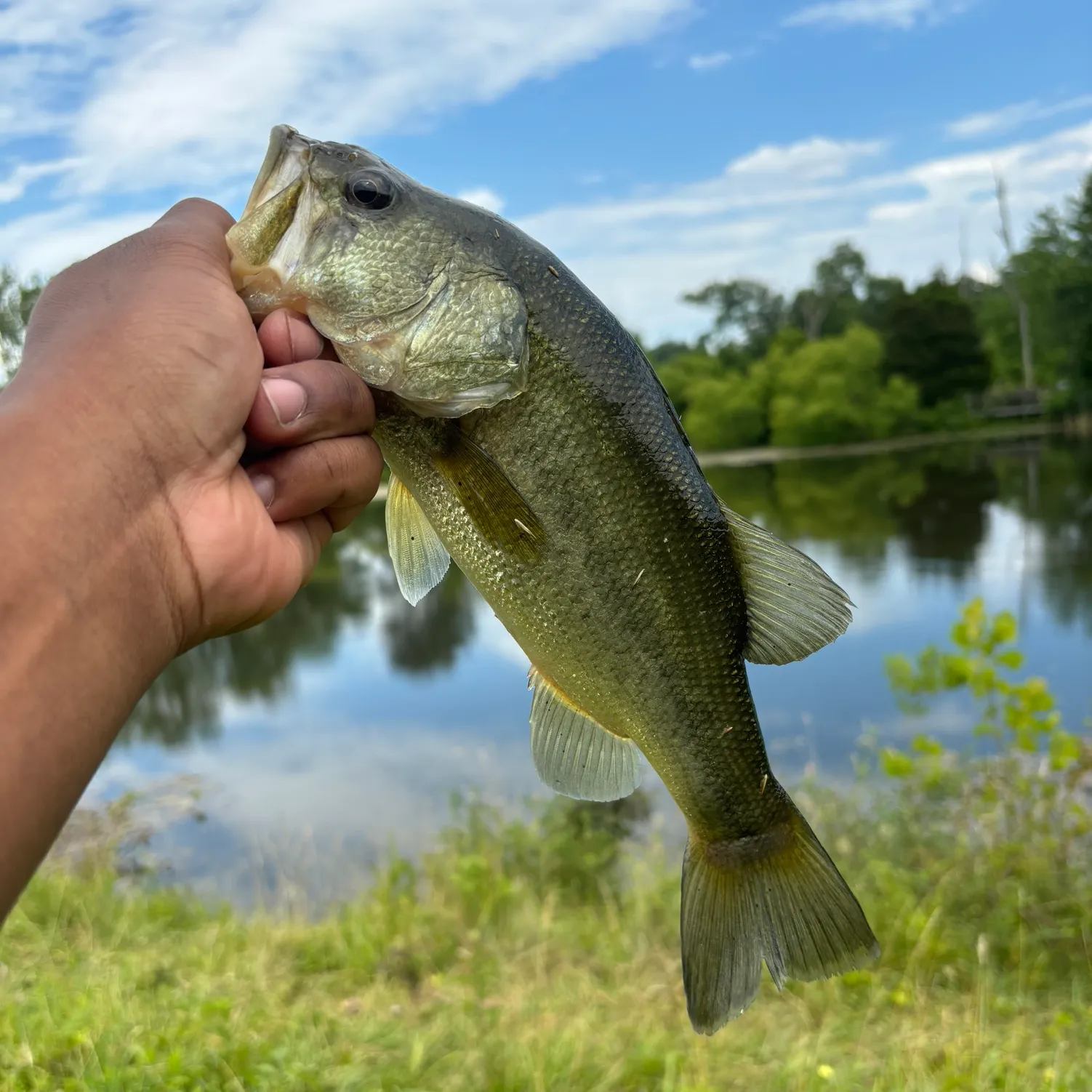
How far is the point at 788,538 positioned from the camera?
2255 centimetres

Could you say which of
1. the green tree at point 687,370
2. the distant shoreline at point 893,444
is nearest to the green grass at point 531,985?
the distant shoreline at point 893,444

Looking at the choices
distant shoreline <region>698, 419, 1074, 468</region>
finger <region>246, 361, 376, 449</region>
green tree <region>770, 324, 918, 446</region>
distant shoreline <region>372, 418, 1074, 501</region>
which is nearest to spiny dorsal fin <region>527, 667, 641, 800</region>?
finger <region>246, 361, 376, 449</region>

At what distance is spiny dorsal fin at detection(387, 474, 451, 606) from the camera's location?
2205mm

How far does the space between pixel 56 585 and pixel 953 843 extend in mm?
6140

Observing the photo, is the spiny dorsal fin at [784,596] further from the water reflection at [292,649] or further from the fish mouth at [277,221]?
the water reflection at [292,649]

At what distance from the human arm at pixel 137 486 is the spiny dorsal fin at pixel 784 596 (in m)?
0.86

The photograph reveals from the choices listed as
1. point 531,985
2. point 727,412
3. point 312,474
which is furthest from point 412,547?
point 727,412

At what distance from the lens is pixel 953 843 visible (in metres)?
6.17

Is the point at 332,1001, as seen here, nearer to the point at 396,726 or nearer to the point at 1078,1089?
the point at 1078,1089

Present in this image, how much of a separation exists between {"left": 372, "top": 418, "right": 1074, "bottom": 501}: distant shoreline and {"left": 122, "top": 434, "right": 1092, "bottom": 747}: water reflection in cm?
1196

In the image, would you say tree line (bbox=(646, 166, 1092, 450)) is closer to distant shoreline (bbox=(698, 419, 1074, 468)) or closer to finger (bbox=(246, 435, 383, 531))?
distant shoreline (bbox=(698, 419, 1074, 468))

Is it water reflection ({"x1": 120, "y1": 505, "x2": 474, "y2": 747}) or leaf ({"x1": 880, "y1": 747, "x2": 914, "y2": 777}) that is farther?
water reflection ({"x1": 120, "y1": 505, "x2": 474, "y2": 747})

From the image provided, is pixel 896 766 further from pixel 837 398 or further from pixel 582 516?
pixel 837 398

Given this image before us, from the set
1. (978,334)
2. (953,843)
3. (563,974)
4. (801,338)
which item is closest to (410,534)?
(563,974)
